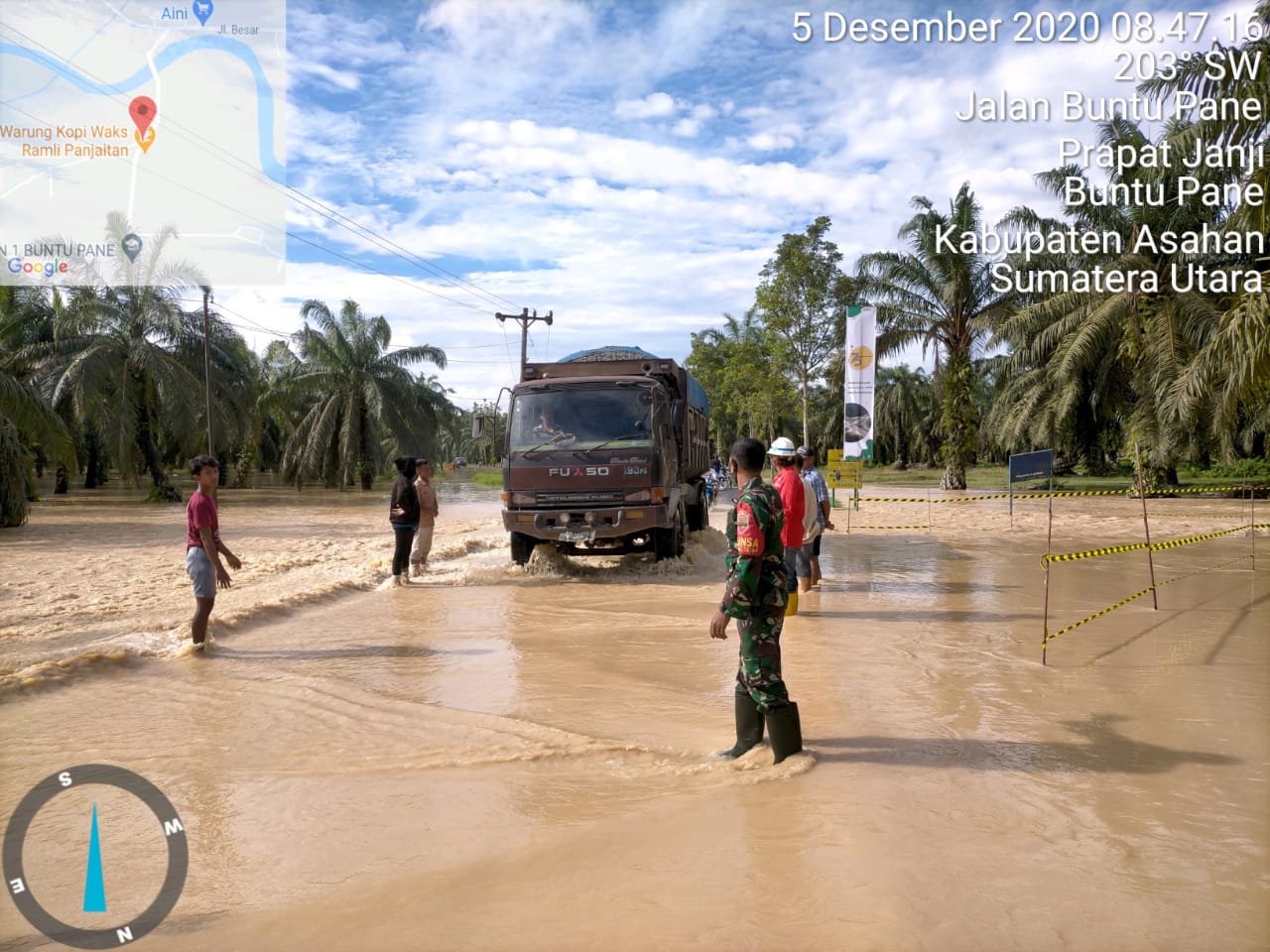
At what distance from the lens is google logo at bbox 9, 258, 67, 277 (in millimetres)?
26500

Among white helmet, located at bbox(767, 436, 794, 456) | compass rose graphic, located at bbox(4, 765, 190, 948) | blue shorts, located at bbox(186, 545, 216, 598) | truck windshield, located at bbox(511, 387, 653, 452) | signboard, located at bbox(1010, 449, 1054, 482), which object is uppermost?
truck windshield, located at bbox(511, 387, 653, 452)

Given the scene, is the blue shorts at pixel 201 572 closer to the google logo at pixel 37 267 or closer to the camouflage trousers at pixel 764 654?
the camouflage trousers at pixel 764 654

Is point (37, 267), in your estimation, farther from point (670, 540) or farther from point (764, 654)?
point (764, 654)

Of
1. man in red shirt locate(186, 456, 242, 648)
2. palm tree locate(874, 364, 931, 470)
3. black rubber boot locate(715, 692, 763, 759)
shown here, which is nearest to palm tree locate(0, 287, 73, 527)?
man in red shirt locate(186, 456, 242, 648)

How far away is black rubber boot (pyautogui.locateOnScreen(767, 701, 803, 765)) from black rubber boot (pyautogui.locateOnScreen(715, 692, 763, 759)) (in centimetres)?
9

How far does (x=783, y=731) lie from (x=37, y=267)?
3065 centimetres

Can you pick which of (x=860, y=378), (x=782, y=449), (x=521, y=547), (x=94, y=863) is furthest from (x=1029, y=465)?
(x=94, y=863)

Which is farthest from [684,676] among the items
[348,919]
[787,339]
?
[787,339]

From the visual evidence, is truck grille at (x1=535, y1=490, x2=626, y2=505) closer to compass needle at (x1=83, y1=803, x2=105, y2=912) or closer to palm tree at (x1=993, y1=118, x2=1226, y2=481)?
compass needle at (x1=83, y1=803, x2=105, y2=912)

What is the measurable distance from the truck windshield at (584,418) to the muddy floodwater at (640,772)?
225 centimetres

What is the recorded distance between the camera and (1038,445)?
3014cm

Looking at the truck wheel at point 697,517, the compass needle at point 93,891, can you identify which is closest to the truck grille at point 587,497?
the truck wheel at point 697,517

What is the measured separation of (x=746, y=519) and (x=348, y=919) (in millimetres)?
2583

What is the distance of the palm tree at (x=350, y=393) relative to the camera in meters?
33.5
